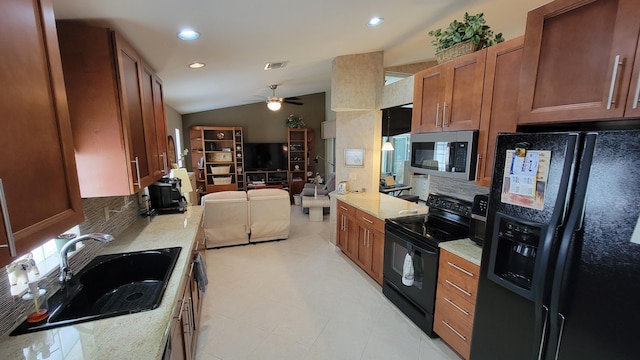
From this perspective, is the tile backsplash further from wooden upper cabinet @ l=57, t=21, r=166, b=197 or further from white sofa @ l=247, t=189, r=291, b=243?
white sofa @ l=247, t=189, r=291, b=243

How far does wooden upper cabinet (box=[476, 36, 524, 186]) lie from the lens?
5.54ft

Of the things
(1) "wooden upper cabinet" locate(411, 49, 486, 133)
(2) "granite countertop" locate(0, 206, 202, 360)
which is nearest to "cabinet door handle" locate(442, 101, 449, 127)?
(1) "wooden upper cabinet" locate(411, 49, 486, 133)

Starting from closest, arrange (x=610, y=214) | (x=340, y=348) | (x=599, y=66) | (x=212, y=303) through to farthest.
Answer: (x=610, y=214)
(x=599, y=66)
(x=340, y=348)
(x=212, y=303)

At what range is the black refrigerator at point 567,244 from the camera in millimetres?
1018

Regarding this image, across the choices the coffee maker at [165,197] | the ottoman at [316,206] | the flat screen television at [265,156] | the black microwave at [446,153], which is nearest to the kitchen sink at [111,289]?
the coffee maker at [165,197]

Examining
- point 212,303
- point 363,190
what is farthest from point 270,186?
point 212,303

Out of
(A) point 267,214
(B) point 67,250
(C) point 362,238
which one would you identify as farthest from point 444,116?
(A) point 267,214

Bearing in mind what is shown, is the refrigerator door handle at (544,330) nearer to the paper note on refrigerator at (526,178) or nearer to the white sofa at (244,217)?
the paper note on refrigerator at (526,178)

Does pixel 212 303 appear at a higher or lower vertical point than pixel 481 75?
lower

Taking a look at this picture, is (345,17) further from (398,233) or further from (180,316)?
(180,316)

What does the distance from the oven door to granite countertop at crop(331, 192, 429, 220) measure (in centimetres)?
28

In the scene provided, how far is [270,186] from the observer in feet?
24.8

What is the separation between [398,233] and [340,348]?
3.61ft

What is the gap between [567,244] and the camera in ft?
3.72
